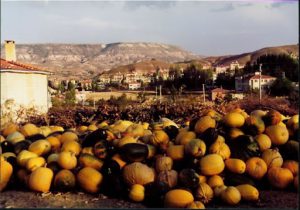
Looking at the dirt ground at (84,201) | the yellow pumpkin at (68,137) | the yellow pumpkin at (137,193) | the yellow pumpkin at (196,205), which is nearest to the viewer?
the yellow pumpkin at (196,205)

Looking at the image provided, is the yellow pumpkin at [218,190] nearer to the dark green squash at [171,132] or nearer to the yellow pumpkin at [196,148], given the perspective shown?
the yellow pumpkin at [196,148]

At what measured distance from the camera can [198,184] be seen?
3.67 meters

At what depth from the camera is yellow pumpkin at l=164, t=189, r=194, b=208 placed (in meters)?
3.48

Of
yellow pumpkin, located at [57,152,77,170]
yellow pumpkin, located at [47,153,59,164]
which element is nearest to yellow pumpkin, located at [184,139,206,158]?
yellow pumpkin, located at [57,152,77,170]

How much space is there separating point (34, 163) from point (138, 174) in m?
1.05

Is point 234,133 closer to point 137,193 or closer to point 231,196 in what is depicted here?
point 231,196

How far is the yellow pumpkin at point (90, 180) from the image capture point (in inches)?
151

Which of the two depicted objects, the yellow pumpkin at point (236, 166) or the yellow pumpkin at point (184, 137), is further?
the yellow pumpkin at point (184, 137)

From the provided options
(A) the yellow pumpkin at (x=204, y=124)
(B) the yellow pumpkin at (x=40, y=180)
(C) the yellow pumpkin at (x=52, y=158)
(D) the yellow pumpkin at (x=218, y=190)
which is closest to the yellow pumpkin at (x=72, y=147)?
(C) the yellow pumpkin at (x=52, y=158)

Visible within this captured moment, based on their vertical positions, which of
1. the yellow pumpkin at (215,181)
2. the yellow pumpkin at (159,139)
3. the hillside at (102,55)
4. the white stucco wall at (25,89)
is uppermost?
the hillside at (102,55)

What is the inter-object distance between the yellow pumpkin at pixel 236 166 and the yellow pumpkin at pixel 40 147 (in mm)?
1807

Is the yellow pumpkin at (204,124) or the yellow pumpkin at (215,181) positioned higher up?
the yellow pumpkin at (204,124)

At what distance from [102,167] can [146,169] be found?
17.3 inches

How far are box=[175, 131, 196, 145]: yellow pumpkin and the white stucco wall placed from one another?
279 centimetres
